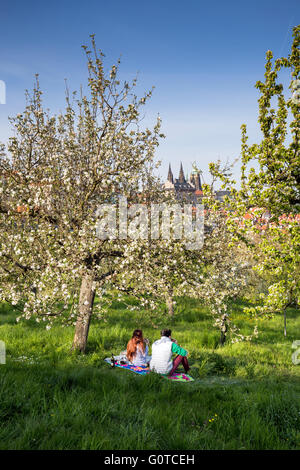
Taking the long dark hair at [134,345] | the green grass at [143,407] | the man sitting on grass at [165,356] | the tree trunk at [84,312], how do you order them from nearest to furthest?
the green grass at [143,407] → the man sitting on grass at [165,356] → the long dark hair at [134,345] → the tree trunk at [84,312]

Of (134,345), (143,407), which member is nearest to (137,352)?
(134,345)

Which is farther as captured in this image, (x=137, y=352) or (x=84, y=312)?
(x=84, y=312)

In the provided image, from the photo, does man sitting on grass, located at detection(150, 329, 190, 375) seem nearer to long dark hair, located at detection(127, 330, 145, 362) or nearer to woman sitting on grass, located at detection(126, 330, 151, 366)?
woman sitting on grass, located at detection(126, 330, 151, 366)

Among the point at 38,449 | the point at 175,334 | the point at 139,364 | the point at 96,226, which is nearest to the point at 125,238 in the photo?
the point at 96,226

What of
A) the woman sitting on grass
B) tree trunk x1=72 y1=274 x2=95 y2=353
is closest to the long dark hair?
the woman sitting on grass

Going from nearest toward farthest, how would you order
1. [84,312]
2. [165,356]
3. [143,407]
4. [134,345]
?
1. [143,407]
2. [165,356]
3. [134,345]
4. [84,312]

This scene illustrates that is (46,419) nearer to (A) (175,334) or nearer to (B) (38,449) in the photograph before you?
(B) (38,449)

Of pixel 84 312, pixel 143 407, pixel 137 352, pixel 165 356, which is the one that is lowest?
pixel 137 352

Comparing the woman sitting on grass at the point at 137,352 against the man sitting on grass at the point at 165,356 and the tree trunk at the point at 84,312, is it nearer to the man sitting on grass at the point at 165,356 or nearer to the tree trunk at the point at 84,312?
the man sitting on grass at the point at 165,356

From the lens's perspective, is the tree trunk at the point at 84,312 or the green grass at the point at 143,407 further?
the tree trunk at the point at 84,312

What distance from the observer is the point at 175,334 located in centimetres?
1393

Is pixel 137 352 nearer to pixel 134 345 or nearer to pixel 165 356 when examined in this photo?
pixel 134 345

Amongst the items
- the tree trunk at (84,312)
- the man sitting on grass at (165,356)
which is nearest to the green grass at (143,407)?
the tree trunk at (84,312)
